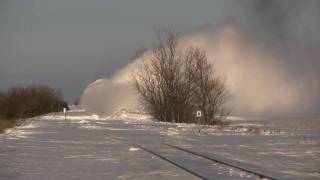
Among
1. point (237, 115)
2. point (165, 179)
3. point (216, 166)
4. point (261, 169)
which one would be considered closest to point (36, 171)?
point (165, 179)

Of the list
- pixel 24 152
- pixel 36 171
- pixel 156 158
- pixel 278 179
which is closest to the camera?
pixel 278 179

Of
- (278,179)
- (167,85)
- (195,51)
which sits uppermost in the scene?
(195,51)

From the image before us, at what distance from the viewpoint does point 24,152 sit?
21078 mm

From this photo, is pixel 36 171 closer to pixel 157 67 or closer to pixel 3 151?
pixel 3 151

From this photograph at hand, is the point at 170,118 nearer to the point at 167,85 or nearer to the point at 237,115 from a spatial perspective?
the point at 167,85

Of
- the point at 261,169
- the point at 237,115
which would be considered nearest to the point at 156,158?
the point at 261,169

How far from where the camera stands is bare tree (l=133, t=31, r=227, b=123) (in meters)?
63.6

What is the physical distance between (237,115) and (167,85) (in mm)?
22912

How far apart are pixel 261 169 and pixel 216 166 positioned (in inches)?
52.9

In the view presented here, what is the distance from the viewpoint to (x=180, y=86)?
2506 inches

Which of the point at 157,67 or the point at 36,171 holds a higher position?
the point at 157,67

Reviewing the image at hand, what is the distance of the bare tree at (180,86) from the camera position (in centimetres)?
6359

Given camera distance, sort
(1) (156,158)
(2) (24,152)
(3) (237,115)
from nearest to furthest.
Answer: (1) (156,158)
(2) (24,152)
(3) (237,115)

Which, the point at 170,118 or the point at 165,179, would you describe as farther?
the point at 170,118
